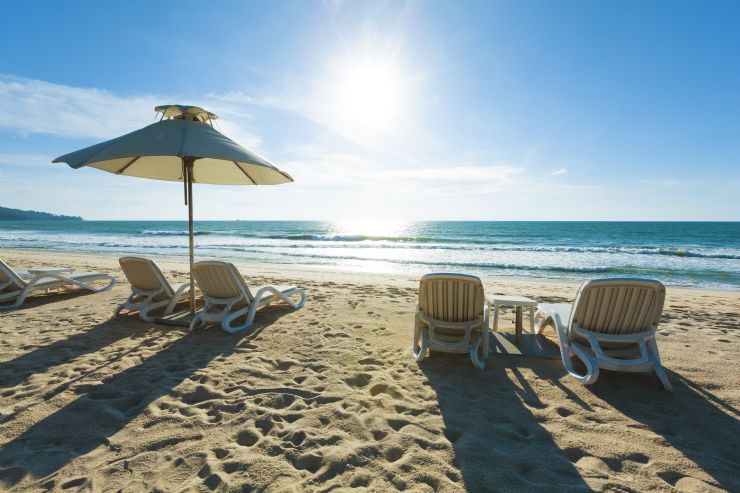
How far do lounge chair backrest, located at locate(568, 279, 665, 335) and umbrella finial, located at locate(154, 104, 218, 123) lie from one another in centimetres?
466

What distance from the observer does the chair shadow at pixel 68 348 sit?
3.38 metres

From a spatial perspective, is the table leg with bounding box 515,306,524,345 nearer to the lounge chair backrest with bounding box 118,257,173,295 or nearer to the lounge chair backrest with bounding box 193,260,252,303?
the lounge chair backrest with bounding box 193,260,252,303

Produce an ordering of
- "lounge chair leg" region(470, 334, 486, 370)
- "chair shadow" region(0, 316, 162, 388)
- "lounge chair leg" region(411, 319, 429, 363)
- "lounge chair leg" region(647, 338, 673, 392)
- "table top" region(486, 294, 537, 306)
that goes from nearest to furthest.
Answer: "lounge chair leg" region(647, 338, 673, 392) < "chair shadow" region(0, 316, 162, 388) < "lounge chair leg" region(470, 334, 486, 370) < "lounge chair leg" region(411, 319, 429, 363) < "table top" region(486, 294, 537, 306)

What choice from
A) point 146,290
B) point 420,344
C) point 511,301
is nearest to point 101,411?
point 420,344

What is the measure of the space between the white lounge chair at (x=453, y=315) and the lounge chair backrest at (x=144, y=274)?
148 inches

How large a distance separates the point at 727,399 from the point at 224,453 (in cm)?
400

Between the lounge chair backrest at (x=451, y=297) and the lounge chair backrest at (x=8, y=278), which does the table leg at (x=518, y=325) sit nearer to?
the lounge chair backrest at (x=451, y=297)

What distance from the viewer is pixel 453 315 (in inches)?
151

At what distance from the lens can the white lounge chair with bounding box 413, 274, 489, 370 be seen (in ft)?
11.9

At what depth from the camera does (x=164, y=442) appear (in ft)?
7.77

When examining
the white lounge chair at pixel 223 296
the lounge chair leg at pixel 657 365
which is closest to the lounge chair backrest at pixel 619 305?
the lounge chair leg at pixel 657 365

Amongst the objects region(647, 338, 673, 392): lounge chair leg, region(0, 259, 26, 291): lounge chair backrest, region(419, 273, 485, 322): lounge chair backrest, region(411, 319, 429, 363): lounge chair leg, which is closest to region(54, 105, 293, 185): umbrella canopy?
region(419, 273, 485, 322): lounge chair backrest

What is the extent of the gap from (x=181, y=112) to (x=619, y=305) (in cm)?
515

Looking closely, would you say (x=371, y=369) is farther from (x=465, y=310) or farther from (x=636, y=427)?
(x=636, y=427)
